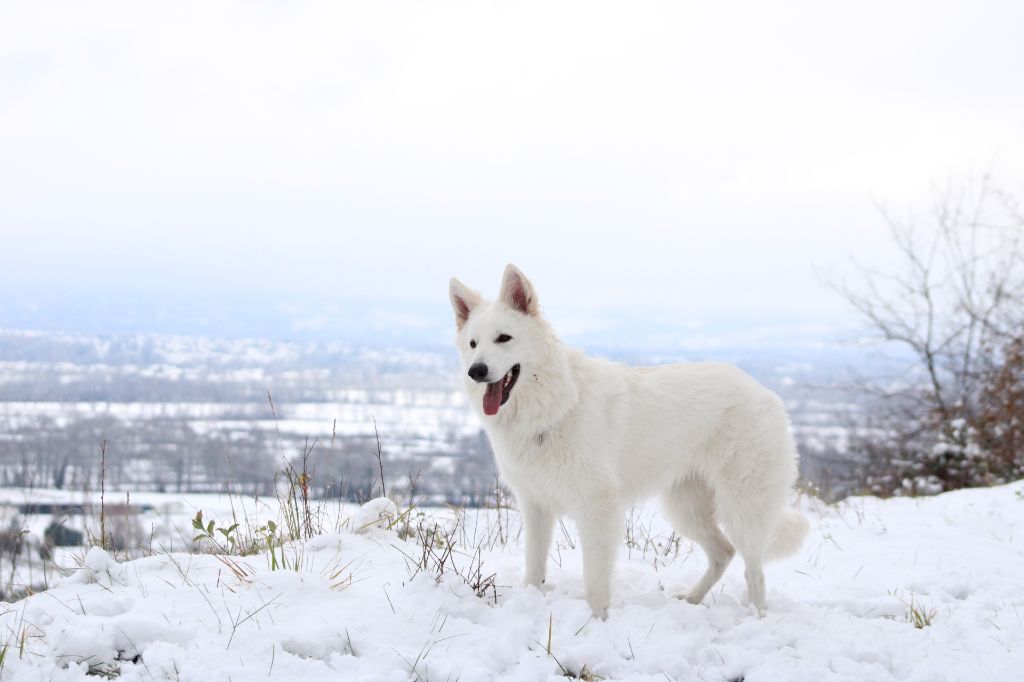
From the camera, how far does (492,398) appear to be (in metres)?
4.33

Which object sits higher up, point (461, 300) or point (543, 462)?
point (461, 300)

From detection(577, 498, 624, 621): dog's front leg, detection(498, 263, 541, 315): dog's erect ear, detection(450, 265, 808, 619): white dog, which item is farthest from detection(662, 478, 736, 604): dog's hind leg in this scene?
detection(498, 263, 541, 315): dog's erect ear

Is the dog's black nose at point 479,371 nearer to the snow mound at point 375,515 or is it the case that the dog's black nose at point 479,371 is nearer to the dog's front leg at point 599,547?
the dog's front leg at point 599,547

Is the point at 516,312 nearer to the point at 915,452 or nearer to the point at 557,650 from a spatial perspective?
the point at 557,650

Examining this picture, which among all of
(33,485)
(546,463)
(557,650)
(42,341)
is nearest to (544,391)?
(546,463)

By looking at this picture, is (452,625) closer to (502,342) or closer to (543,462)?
(543,462)

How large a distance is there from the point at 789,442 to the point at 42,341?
7797 cm

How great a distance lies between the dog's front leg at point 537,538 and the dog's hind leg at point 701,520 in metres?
1.12

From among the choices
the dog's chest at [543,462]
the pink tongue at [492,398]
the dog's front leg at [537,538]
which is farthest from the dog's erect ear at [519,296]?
the dog's front leg at [537,538]

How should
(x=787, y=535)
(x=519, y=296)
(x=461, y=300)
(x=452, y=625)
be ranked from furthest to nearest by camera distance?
(x=787, y=535), (x=461, y=300), (x=519, y=296), (x=452, y=625)

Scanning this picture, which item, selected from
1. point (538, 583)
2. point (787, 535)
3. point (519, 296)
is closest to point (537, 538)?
point (538, 583)

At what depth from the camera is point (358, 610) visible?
3420mm

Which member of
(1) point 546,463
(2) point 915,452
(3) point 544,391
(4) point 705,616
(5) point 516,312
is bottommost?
(2) point 915,452

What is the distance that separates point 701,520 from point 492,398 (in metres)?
1.95
